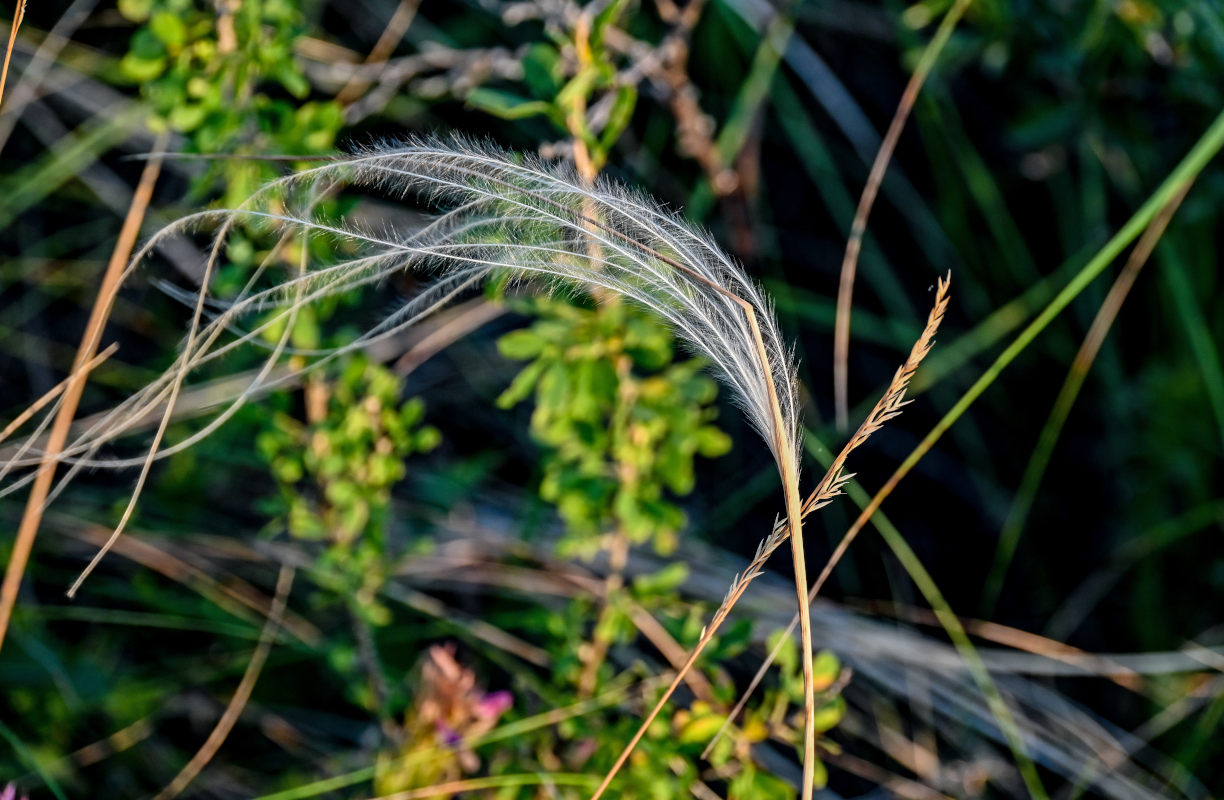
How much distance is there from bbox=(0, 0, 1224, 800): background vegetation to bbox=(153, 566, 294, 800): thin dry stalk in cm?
2

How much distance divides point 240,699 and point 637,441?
40.6 inches

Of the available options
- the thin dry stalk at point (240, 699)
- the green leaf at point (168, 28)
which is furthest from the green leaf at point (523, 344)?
the thin dry stalk at point (240, 699)

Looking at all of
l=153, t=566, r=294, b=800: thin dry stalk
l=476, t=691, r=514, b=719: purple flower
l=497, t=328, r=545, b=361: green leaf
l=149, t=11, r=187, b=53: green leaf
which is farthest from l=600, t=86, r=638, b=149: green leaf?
l=153, t=566, r=294, b=800: thin dry stalk

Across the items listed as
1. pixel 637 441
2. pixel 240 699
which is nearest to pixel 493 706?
pixel 637 441

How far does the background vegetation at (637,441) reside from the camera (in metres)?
1.64

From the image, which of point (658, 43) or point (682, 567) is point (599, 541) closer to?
point (682, 567)

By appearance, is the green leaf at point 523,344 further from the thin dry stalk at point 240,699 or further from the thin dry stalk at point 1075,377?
the thin dry stalk at point 1075,377

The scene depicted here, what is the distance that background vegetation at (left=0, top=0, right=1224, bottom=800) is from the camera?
1637mm

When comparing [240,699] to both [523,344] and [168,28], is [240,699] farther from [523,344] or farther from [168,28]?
[168,28]

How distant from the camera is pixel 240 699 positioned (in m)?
2.07

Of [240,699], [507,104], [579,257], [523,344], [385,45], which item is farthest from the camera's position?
[385,45]

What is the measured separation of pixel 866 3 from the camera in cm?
284

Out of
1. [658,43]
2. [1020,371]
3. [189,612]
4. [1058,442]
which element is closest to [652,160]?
[658,43]

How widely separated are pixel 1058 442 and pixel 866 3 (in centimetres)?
129
